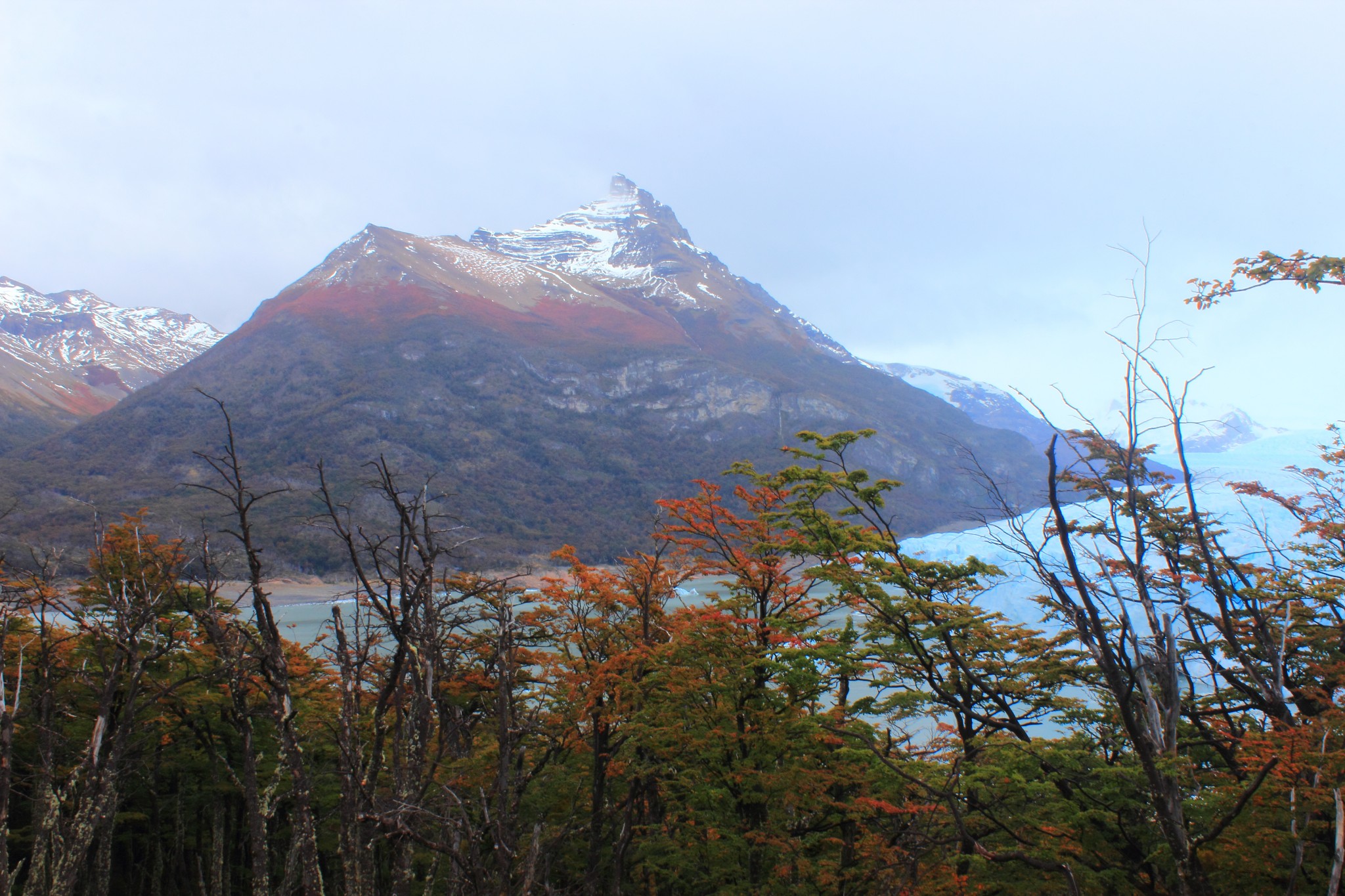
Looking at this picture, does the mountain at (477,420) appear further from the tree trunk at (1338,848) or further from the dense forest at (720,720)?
the tree trunk at (1338,848)

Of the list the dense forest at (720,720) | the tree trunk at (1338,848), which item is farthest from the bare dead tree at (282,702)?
the tree trunk at (1338,848)

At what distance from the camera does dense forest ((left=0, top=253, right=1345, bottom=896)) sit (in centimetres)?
566

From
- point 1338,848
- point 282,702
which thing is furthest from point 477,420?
point 1338,848

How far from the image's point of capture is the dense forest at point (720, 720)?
223 inches

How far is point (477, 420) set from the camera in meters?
143

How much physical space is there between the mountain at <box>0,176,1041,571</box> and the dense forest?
7887 cm

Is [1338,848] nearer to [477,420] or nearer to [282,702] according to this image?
[282,702]

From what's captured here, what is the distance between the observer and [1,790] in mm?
6305

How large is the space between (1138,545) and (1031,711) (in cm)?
668

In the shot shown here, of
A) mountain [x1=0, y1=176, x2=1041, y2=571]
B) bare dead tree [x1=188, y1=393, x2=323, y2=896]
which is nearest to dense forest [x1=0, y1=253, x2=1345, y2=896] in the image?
bare dead tree [x1=188, y1=393, x2=323, y2=896]

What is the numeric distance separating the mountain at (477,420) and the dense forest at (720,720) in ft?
259

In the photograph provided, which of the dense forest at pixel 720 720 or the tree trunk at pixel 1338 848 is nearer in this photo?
the tree trunk at pixel 1338 848

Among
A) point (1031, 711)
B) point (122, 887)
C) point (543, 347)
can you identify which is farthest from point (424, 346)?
point (1031, 711)

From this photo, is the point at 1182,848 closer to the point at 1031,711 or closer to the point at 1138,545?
the point at 1138,545
